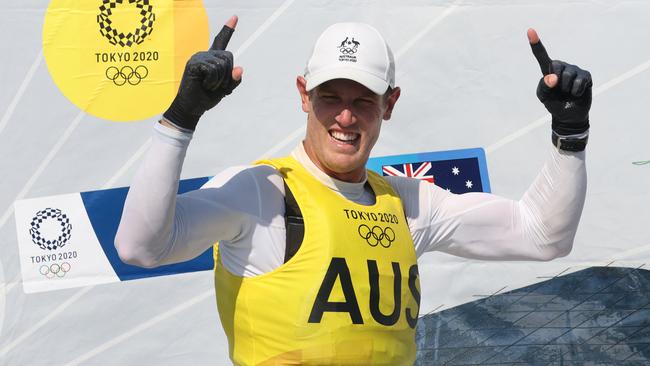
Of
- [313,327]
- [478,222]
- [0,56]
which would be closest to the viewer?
[313,327]

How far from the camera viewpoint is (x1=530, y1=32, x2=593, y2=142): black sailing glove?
1710 millimetres

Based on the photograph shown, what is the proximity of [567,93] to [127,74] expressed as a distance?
4.07 ft

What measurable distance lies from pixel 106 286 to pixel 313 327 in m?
1.08

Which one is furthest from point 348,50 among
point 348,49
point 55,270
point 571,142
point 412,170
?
point 55,270

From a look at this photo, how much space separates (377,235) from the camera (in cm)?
175

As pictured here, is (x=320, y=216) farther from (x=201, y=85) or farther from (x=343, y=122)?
(x=201, y=85)

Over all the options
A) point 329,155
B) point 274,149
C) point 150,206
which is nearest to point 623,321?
point 274,149

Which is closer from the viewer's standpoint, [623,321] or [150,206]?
[150,206]

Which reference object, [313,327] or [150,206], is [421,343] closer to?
[313,327]

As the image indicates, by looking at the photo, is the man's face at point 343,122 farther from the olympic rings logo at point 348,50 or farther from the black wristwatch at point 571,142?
the black wristwatch at point 571,142

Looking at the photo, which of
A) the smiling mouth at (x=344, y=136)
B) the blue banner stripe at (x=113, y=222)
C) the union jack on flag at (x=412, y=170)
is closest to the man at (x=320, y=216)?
the smiling mouth at (x=344, y=136)

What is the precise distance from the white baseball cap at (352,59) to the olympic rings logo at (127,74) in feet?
2.87

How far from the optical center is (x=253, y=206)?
5.45 ft

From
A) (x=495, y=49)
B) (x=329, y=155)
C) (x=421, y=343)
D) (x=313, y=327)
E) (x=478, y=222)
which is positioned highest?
(x=495, y=49)
